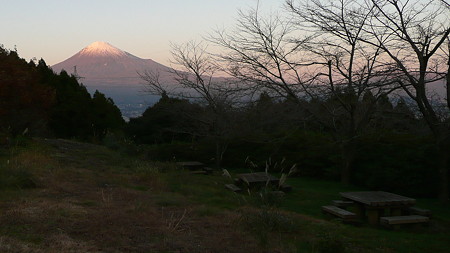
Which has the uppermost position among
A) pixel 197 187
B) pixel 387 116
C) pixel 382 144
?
pixel 387 116

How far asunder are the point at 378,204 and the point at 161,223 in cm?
377

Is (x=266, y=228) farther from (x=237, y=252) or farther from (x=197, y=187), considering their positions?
(x=197, y=187)

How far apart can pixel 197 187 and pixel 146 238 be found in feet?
15.2

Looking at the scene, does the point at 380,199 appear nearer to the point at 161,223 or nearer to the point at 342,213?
the point at 342,213

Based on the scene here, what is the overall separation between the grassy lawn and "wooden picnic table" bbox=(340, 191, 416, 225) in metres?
0.46

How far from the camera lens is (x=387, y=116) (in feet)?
35.8

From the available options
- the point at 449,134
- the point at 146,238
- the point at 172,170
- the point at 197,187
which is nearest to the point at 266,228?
the point at 146,238

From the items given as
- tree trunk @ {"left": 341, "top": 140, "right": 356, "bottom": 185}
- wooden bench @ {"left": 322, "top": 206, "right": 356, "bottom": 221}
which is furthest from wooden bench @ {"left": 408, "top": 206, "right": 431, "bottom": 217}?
tree trunk @ {"left": 341, "top": 140, "right": 356, "bottom": 185}

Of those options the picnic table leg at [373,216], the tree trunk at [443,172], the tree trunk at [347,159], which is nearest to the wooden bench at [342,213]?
the picnic table leg at [373,216]

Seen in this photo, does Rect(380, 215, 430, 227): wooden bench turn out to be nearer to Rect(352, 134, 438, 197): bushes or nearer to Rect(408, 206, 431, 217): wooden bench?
Rect(408, 206, 431, 217): wooden bench

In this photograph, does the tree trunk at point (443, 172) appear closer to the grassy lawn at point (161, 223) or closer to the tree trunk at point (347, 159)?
the grassy lawn at point (161, 223)

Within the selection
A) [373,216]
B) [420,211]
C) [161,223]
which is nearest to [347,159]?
[420,211]

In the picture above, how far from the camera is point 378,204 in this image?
7.00 meters

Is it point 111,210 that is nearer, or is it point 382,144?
point 111,210
